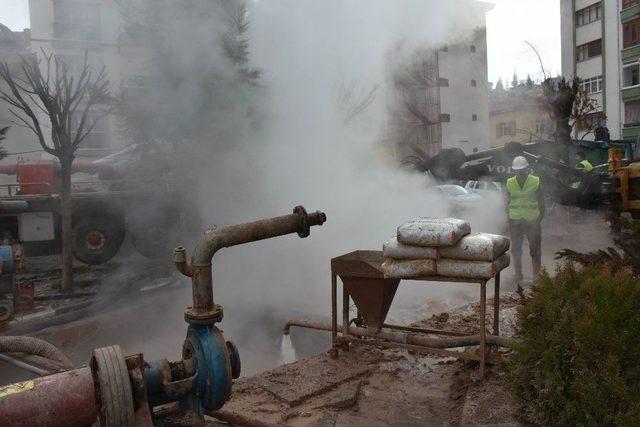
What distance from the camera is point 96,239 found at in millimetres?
8688

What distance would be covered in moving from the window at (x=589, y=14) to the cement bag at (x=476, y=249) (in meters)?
24.7

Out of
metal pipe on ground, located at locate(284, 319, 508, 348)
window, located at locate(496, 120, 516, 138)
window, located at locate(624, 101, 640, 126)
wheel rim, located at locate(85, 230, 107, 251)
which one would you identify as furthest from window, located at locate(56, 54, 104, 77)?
window, located at locate(624, 101, 640, 126)

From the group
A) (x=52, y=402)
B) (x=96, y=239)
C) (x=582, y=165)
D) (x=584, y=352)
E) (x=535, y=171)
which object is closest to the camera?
(x=52, y=402)

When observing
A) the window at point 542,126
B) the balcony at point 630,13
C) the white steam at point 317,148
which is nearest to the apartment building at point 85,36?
the white steam at point 317,148

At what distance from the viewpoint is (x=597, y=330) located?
83.0 inches

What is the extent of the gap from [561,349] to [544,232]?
28.1ft

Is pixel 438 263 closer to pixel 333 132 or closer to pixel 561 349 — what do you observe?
pixel 561 349

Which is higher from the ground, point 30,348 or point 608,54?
point 608,54

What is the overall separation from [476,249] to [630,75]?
23.5m

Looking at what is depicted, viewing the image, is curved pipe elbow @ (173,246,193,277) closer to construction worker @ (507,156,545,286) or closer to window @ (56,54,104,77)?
construction worker @ (507,156,545,286)

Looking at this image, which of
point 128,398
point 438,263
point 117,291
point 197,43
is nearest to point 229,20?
point 197,43

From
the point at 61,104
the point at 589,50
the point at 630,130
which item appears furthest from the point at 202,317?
the point at 589,50

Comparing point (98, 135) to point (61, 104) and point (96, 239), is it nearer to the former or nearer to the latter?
point (96, 239)

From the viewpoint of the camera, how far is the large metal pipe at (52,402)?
6.29 feet
